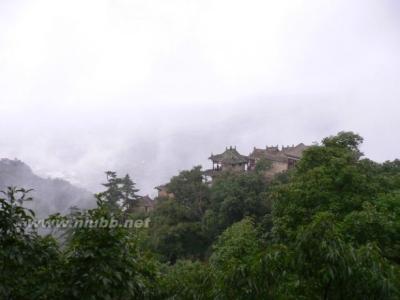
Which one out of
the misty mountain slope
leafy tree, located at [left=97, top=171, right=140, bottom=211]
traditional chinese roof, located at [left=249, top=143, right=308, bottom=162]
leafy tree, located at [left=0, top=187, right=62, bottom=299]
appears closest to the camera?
leafy tree, located at [left=0, top=187, right=62, bottom=299]

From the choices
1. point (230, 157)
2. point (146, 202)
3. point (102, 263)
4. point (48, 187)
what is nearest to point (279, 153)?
point (230, 157)

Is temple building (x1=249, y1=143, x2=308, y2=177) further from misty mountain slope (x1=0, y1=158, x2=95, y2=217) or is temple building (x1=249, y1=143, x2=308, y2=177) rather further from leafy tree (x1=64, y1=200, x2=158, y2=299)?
leafy tree (x1=64, y1=200, x2=158, y2=299)

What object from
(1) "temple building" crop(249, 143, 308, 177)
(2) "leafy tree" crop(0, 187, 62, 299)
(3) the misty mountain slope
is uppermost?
(1) "temple building" crop(249, 143, 308, 177)

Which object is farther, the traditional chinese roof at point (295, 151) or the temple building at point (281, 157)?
the traditional chinese roof at point (295, 151)

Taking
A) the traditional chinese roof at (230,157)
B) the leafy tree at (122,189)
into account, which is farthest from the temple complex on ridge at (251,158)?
the leafy tree at (122,189)

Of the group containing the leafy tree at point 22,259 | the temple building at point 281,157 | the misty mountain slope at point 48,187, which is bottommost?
the leafy tree at point 22,259

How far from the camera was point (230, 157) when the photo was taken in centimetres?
3400

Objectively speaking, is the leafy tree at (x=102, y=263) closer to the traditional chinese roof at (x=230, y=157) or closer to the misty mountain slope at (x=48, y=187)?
the misty mountain slope at (x=48, y=187)

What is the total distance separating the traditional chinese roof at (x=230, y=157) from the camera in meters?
33.8

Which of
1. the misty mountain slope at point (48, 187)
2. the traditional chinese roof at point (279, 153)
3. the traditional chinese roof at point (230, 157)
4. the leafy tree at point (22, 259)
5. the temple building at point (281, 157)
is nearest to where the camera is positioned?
the leafy tree at point (22, 259)

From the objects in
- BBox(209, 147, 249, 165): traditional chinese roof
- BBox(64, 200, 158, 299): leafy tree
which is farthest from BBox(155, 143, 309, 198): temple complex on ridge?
BBox(64, 200, 158, 299): leafy tree

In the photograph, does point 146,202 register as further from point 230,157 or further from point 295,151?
point 295,151

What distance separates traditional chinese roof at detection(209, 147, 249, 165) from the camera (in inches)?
1331

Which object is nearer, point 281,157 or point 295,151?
point 281,157
